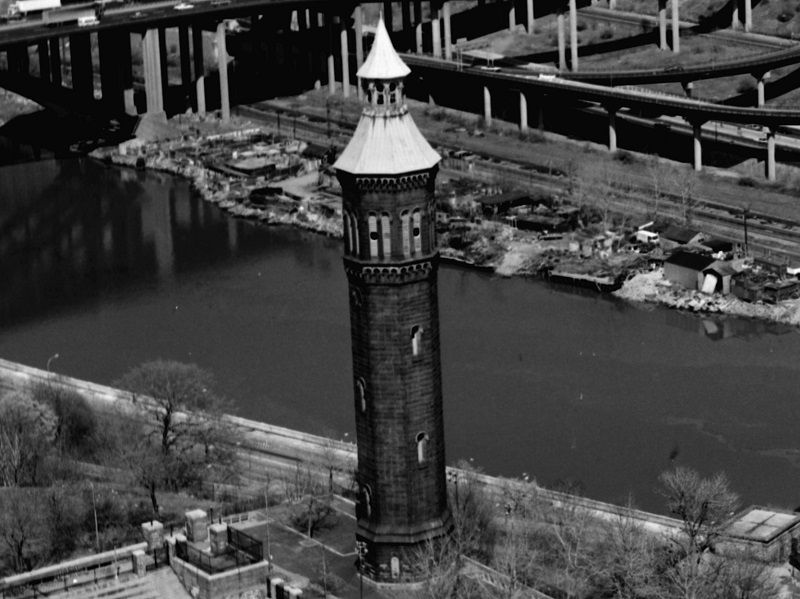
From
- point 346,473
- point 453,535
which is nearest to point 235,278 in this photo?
point 346,473

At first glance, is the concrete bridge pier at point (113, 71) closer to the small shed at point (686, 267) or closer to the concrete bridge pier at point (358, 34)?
the concrete bridge pier at point (358, 34)

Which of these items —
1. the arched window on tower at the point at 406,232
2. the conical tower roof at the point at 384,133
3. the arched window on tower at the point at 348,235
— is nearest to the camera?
the conical tower roof at the point at 384,133

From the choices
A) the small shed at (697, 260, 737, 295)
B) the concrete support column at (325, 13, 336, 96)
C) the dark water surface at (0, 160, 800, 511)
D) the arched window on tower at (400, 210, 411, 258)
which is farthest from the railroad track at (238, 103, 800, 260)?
the arched window on tower at (400, 210, 411, 258)

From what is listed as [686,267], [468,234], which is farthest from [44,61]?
[686,267]

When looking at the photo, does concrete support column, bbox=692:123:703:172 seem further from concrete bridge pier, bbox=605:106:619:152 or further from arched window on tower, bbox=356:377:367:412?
arched window on tower, bbox=356:377:367:412

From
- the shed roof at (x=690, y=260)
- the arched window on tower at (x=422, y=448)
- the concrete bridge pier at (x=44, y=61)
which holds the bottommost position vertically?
the shed roof at (x=690, y=260)

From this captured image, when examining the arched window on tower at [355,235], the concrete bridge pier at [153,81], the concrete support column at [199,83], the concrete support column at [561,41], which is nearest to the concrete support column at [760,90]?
the concrete support column at [561,41]

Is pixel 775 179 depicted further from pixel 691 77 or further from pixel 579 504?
pixel 579 504
